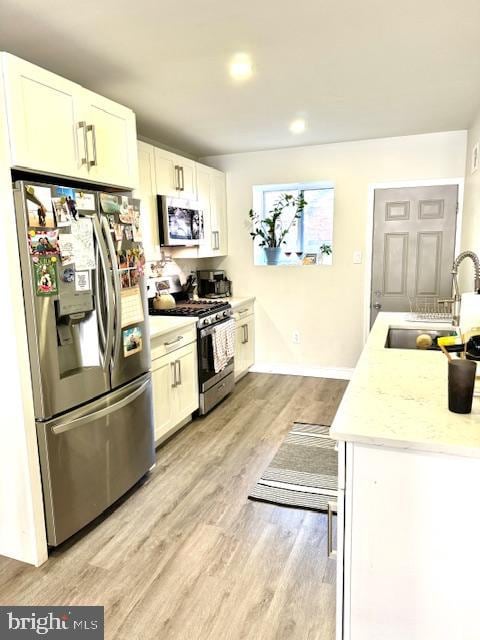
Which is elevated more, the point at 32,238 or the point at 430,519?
the point at 32,238

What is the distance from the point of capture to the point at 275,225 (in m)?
4.75

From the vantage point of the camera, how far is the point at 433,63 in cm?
243

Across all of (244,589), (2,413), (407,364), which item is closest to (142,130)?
(2,413)

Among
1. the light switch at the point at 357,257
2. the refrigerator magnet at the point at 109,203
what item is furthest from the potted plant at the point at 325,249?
the refrigerator magnet at the point at 109,203

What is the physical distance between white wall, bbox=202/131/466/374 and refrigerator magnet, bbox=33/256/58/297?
10.2ft

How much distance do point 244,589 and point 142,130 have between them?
3428mm

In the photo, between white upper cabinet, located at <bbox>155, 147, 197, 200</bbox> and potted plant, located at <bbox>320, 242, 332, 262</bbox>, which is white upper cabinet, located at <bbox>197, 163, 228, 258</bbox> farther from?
potted plant, located at <bbox>320, 242, 332, 262</bbox>

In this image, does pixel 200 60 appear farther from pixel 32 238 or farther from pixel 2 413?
pixel 2 413

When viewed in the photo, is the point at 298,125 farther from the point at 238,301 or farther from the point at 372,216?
the point at 238,301

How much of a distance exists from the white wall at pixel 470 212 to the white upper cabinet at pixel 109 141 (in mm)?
2511

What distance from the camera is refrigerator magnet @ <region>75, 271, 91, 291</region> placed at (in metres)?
2.03

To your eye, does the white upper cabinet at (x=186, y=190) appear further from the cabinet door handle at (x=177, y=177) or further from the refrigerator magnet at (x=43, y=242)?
the refrigerator magnet at (x=43, y=242)

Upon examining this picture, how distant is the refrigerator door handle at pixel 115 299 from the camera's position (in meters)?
2.20

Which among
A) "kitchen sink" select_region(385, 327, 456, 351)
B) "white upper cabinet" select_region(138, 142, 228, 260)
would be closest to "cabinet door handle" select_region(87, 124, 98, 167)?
"white upper cabinet" select_region(138, 142, 228, 260)
